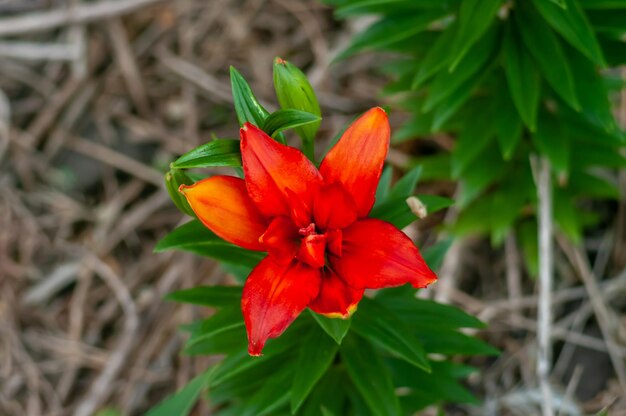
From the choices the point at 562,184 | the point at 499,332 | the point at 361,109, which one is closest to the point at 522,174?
the point at 562,184

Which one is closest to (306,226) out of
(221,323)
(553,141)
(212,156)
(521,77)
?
(212,156)

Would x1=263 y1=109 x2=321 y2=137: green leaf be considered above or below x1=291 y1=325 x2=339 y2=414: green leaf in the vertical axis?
above

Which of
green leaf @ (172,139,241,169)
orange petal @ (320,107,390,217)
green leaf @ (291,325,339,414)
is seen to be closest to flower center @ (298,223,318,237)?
orange petal @ (320,107,390,217)

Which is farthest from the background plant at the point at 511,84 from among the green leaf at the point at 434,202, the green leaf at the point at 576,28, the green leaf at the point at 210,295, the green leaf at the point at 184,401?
the green leaf at the point at 184,401

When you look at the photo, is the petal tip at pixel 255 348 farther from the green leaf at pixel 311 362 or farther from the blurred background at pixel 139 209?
the blurred background at pixel 139 209

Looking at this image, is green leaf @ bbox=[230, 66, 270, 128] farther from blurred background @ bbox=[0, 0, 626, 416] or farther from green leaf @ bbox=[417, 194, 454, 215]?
blurred background @ bbox=[0, 0, 626, 416]

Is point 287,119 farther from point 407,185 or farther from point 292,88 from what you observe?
point 407,185
